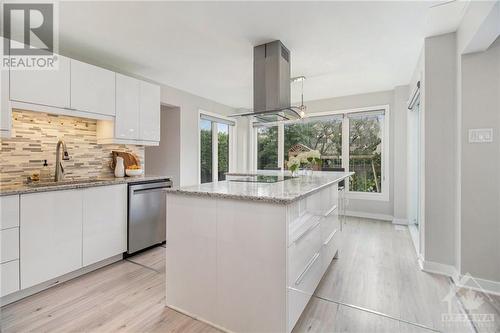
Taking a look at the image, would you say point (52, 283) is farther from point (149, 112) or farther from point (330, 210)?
point (330, 210)

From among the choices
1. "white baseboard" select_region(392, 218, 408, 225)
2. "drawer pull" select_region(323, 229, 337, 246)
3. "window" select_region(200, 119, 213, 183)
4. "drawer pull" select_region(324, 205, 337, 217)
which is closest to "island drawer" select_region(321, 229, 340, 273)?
"drawer pull" select_region(323, 229, 337, 246)

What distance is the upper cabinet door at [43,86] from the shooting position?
84.1 inches

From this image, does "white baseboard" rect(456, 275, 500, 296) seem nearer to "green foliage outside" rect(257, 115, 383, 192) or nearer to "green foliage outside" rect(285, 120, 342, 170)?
"green foliage outside" rect(257, 115, 383, 192)

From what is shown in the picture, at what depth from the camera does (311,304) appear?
6.40 feet

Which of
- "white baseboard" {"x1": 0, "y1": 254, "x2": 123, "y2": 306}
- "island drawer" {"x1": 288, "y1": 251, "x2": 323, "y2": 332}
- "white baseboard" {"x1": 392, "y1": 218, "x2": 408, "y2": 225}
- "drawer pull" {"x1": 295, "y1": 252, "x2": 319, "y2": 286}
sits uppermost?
"drawer pull" {"x1": 295, "y1": 252, "x2": 319, "y2": 286}

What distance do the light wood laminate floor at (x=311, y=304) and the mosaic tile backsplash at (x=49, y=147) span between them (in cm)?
121

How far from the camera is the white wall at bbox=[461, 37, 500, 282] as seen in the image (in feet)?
6.98

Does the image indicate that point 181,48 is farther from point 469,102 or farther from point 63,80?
point 469,102

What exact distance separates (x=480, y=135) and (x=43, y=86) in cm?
409

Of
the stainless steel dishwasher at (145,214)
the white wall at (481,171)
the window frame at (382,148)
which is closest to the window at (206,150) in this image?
the window frame at (382,148)

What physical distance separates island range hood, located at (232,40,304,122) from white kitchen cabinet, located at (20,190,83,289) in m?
2.14

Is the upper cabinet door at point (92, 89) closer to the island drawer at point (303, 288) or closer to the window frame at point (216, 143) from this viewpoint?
the window frame at point (216, 143)

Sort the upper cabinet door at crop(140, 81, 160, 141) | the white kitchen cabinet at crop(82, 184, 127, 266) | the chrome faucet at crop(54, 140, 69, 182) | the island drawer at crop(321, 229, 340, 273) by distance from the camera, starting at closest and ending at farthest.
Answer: the island drawer at crop(321, 229, 340, 273) < the white kitchen cabinet at crop(82, 184, 127, 266) < the chrome faucet at crop(54, 140, 69, 182) < the upper cabinet door at crop(140, 81, 160, 141)

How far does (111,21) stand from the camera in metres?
2.20
